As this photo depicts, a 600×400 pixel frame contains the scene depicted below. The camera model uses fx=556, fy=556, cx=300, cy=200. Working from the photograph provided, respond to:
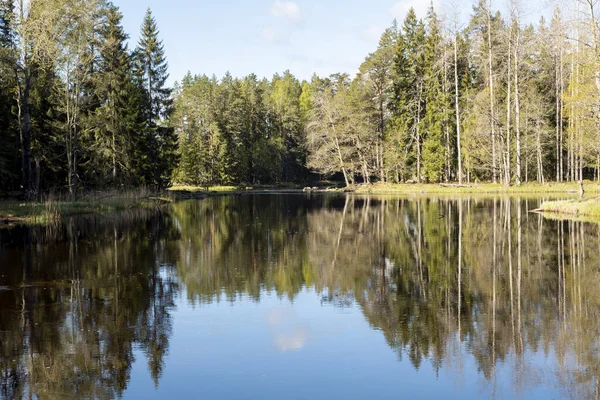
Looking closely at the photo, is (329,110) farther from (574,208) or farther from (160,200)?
(574,208)

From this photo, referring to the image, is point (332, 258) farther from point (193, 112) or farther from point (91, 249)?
point (193, 112)

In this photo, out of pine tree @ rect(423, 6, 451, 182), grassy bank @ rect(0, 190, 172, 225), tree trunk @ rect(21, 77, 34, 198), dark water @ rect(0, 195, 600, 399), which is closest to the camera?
dark water @ rect(0, 195, 600, 399)

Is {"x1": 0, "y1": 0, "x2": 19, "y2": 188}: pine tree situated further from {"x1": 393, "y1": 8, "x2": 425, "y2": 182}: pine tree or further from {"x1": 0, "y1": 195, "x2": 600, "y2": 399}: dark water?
{"x1": 393, "y1": 8, "x2": 425, "y2": 182}: pine tree

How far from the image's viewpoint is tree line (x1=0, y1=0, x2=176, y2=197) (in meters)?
30.6

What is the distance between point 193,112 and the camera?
279ft

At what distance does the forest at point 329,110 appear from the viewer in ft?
106

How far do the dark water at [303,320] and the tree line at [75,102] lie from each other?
16.6m

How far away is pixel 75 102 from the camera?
34156 millimetres

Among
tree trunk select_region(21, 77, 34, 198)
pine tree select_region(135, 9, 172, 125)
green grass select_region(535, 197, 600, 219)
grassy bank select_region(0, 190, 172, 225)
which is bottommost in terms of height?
green grass select_region(535, 197, 600, 219)

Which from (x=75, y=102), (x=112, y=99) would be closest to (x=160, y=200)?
(x=112, y=99)

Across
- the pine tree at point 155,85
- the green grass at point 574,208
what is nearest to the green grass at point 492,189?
the green grass at point 574,208

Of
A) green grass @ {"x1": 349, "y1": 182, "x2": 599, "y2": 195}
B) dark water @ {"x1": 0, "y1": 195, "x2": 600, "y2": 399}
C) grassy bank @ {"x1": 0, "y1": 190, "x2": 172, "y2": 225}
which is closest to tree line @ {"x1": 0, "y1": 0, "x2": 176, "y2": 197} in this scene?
grassy bank @ {"x1": 0, "y1": 190, "x2": 172, "y2": 225}

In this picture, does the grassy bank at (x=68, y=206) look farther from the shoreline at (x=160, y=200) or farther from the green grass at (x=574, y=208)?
the green grass at (x=574, y=208)

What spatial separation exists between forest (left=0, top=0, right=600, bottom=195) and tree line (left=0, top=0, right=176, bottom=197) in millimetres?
127
